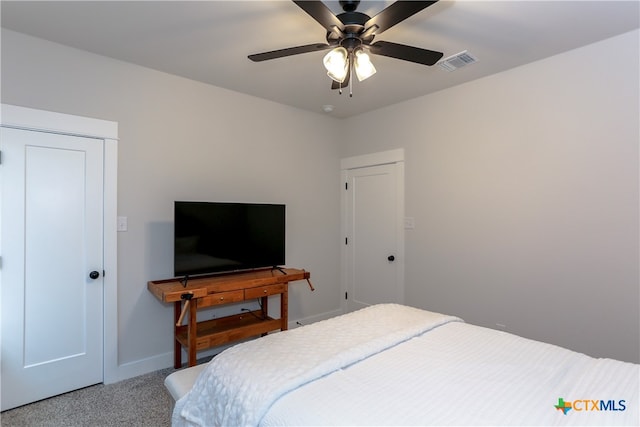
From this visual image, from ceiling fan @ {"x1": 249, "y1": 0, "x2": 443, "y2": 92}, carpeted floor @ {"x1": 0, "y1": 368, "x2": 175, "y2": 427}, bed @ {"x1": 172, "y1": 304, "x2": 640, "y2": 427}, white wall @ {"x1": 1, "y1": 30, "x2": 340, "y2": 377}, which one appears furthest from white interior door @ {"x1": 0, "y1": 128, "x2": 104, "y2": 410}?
ceiling fan @ {"x1": 249, "y1": 0, "x2": 443, "y2": 92}

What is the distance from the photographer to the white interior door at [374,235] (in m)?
3.81

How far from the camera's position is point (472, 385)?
52.0 inches

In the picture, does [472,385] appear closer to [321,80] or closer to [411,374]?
[411,374]

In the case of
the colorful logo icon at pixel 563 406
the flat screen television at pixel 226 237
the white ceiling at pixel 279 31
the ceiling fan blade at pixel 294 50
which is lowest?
the colorful logo icon at pixel 563 406

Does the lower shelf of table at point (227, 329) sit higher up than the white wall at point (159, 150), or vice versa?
the white wall at point (159, 150)

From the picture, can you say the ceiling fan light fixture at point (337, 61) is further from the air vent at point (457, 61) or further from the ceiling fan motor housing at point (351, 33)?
the air vent at point (457, 61)

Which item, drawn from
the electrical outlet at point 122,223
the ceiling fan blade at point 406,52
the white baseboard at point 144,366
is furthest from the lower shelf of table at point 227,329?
the ceiling fan blade at point 406,52

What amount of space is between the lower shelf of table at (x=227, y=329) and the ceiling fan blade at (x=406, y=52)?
2421 millimetres

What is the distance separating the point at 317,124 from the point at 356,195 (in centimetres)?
100

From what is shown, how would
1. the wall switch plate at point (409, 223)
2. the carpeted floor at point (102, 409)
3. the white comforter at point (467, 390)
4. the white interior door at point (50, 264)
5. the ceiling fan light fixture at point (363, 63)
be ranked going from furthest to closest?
the wall switch plate at point (409, 223) < the white interior door at point (50, 264) < the carpeted floor at point (102, 409) < the ceiling fan light fixture at point (363, 63) < the white comforter at point (467, 390)

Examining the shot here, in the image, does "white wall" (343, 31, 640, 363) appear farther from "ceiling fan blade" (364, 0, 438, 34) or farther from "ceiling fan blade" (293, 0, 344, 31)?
"ceiling fan blade" (293, 0, 344, 31)

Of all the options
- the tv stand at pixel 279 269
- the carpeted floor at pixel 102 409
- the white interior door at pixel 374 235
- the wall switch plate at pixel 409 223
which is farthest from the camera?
the white interior door at pixel 374 235

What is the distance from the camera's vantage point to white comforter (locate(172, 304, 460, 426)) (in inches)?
49.8

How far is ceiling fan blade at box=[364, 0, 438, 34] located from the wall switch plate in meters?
2.22
